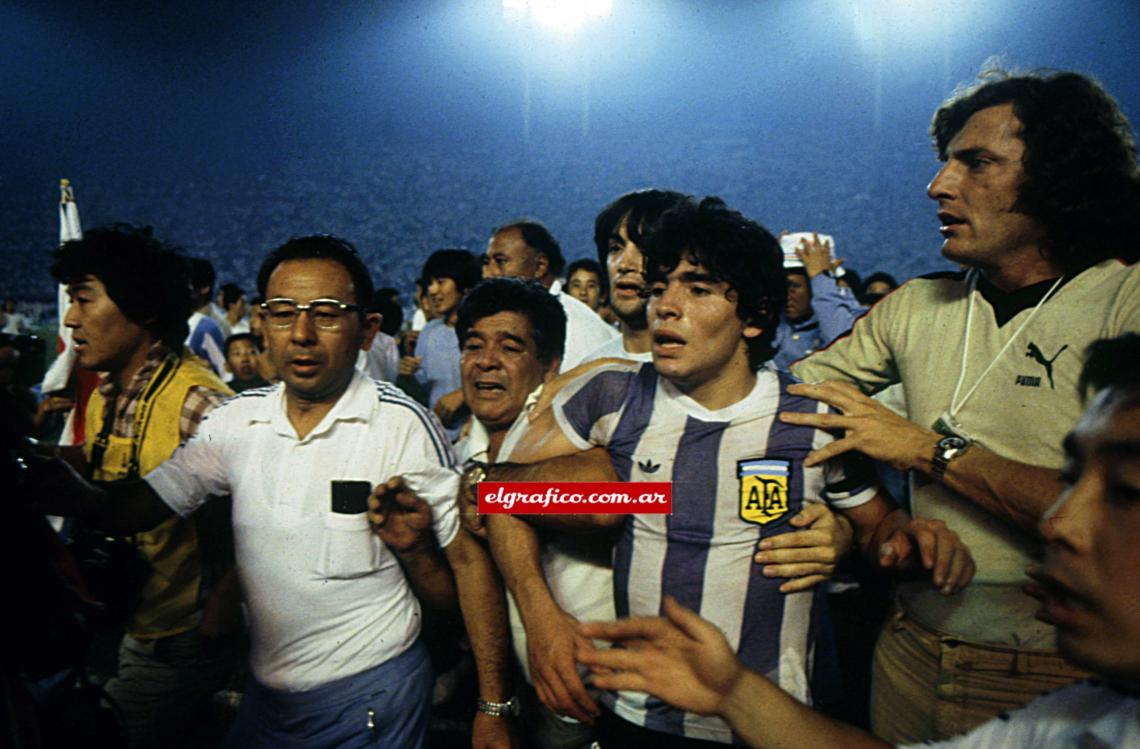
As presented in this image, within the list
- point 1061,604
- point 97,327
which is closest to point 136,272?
point 97,327

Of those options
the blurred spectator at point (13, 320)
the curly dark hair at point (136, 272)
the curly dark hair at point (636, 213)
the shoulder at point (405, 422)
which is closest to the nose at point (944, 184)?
the curly dark hair at point (636, 213)

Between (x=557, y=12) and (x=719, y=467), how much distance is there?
1.06 metres

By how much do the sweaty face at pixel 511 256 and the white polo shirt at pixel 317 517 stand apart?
891 millimetres

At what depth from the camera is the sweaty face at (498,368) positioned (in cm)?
147

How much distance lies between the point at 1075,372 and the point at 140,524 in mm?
1654

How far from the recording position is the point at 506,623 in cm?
138

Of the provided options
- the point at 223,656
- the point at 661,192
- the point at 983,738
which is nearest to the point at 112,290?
the point at 223,656

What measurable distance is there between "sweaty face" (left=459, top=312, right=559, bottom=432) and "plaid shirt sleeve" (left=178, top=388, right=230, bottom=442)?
0.53 meters

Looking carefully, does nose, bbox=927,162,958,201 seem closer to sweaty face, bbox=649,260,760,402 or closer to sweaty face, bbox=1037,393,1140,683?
sweaty face, bbox=649,260,760,402

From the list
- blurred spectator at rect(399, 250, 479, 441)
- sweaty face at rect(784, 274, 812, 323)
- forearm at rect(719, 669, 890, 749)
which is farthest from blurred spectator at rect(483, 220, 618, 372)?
forearm at rect(719, 669, 890, 749)

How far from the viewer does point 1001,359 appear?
1174 mm

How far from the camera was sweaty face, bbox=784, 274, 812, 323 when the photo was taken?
1764 mm

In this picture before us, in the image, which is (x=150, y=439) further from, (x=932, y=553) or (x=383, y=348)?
(x=932, y=553)

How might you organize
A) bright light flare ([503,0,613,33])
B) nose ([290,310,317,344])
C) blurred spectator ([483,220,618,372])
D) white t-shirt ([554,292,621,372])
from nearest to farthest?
nose ([290,310,317,344]) → bright light flare ([503,0,613,33]) → white t-shirt ([554,292,621,372]) → blurred spectator ([483,220,618,372])
